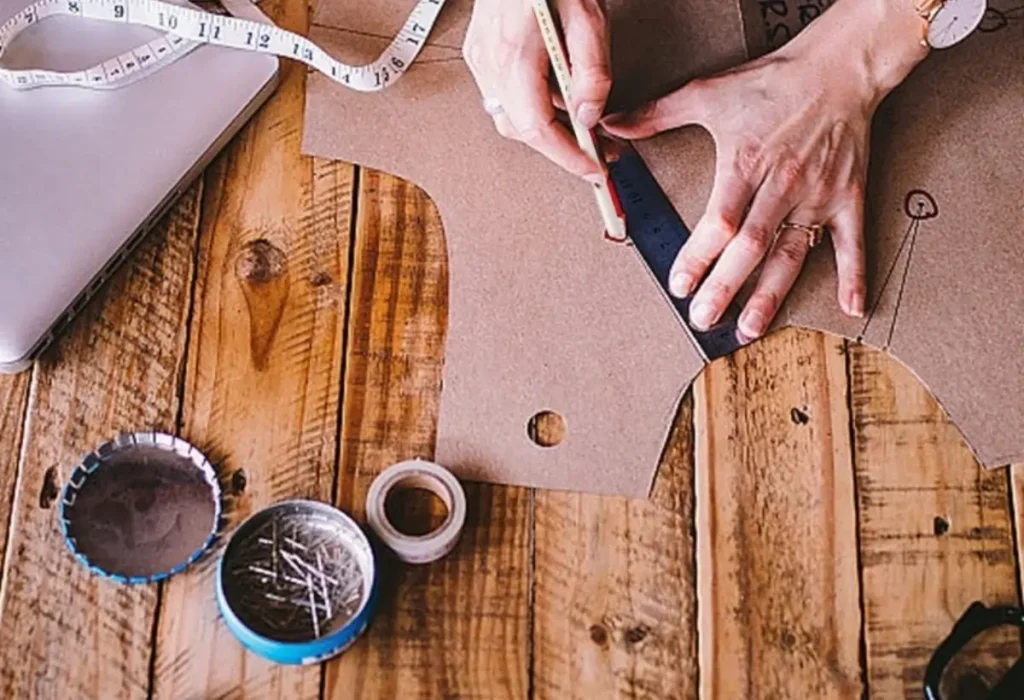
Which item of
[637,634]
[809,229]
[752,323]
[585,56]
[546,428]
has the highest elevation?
[585,56]

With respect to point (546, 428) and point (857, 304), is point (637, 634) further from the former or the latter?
point (857, 304)

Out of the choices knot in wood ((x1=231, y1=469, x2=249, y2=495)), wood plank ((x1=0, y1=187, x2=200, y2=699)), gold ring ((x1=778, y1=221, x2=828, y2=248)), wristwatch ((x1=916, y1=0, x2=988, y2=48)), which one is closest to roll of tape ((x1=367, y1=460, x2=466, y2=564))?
knot in wood ((x1=231, y1=469, x2=249, y2=495))

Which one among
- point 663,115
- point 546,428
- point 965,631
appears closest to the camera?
point 965,631

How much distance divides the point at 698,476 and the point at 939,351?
29cm

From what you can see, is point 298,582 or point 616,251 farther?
point 616,251

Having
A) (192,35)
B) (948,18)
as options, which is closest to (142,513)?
(192,35)

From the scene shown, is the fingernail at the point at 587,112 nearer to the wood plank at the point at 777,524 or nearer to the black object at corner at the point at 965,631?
→ the wood plank at the point at 777,524

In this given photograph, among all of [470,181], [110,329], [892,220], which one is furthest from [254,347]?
[892,220]

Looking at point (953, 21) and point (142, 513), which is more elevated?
point (953, 21)

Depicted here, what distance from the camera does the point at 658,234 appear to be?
145 centimetres

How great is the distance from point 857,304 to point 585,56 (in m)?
0.39

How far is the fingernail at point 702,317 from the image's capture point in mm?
1380

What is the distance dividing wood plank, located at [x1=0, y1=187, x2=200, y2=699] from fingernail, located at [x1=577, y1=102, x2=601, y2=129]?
Result: 454 mm

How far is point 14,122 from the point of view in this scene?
1.44 metres
